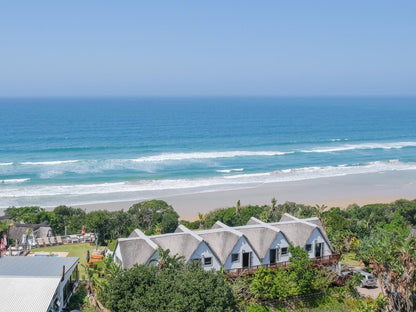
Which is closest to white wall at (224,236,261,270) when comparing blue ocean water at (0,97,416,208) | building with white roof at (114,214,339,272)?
building with white roof at (114,214,339,272)

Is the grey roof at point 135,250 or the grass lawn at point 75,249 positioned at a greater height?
the grey roof at point 135,250

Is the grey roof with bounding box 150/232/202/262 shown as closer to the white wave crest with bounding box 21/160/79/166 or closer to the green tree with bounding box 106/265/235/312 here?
the green tree with bounding box 106/265/235/312

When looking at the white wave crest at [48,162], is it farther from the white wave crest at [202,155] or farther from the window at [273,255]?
the window at [273,255]

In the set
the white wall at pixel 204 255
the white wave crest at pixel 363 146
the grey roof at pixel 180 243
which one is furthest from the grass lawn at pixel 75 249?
the white wave crest at pixel 363 146

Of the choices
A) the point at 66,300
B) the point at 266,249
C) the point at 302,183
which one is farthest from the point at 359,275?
the point at 302,183

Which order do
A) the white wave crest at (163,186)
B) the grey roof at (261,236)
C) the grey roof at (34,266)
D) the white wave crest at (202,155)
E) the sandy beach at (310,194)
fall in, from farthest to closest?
1. the white wave crest at (202,155)
2. the white wave crest at (163,186)
3. the sandy beach at (310,194)
4. the grey roof at (261,236)
5. the grey roof at (34,266)

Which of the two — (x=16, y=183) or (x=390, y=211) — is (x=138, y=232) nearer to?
(x=390, y=211)
